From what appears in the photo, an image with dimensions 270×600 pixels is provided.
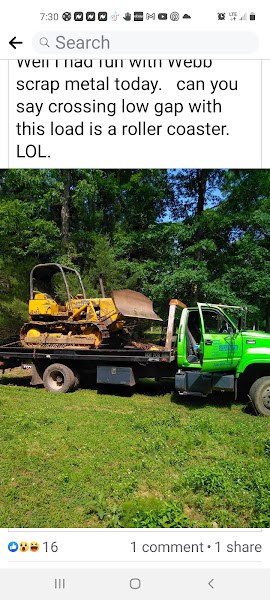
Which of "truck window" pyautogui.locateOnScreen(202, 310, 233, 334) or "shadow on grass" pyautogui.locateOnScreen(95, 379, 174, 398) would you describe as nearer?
"truck window" pyautogui.locateOnScreen(202, 310, 233, 334)

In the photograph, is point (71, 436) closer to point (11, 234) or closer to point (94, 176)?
point (11, 234)

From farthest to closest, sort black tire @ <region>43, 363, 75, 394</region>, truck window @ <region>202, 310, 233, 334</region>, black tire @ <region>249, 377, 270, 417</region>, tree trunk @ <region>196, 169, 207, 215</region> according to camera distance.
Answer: tree trunk @ <region>196, 169, 207, 215</region> → black tire @ <region>43, 363, 75, 394</region> → truck window @ <region>202, 310, 233, 334</region> → black tire @ <region>249, 377, 270, 417</region>

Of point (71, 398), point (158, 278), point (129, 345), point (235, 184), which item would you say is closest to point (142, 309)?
point (129, 345)

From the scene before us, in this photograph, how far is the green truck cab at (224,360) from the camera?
A: 702 cm

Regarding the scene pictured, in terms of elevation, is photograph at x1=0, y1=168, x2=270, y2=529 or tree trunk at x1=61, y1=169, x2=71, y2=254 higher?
tree trunk at x1=61, y1=169, x2=71, y2=254

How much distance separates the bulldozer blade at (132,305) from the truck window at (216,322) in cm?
167

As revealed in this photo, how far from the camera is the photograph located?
388cm

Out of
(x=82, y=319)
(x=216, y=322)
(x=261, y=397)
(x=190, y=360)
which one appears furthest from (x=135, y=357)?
(x=261, y=397)

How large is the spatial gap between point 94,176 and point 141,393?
1412 centimetres

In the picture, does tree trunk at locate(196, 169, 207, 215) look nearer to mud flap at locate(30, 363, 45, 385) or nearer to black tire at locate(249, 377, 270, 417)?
mud flap at locate(30, 363, 45, 385)

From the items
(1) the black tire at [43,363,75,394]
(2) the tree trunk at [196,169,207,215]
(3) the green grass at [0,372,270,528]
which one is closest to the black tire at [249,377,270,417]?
(3) the green grass at [0,372,270,528]

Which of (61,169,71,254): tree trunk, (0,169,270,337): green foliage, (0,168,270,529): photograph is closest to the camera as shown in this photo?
(0,168,270,529): photograph

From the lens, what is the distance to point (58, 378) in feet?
30.9

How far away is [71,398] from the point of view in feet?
27.3
